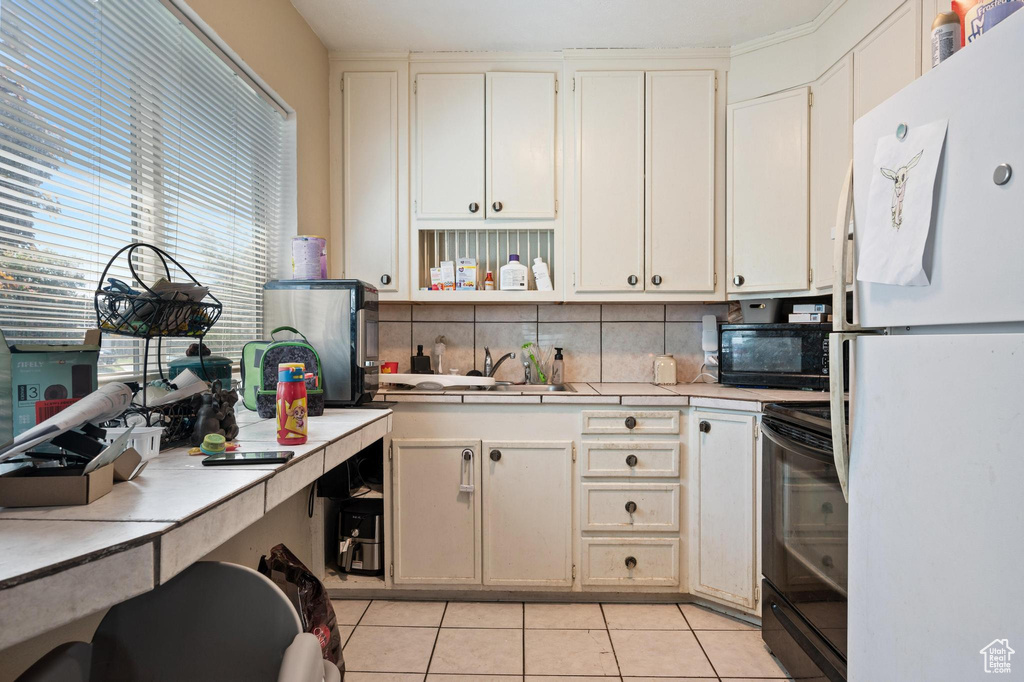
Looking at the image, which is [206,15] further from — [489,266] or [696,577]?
[696,577]

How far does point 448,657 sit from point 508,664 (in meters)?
0.21

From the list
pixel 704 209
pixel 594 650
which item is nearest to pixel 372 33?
pixel 704 209

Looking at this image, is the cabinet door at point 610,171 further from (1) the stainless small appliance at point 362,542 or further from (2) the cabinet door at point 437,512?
(1) the stainless small appliance at point 362,542

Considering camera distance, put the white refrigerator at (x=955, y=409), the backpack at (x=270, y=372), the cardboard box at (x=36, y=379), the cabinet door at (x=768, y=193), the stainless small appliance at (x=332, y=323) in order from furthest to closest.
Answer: the cabinet door at (x=768, y=193)
the stainless small appliance at (x=332, y=323)
the backpack at (x=270, y=372)
the cardboard box at (x=36, y=379)
the white refrigerator at (x=955, y=409)

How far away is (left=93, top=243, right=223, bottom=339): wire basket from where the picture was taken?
1273 millimetres

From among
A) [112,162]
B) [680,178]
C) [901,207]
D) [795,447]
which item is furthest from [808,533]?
[112,162]

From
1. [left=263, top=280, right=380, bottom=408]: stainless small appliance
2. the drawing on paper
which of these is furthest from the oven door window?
[left=263, top=280, right=380, bottom=408]: stainless small appliance

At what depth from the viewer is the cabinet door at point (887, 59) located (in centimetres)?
189

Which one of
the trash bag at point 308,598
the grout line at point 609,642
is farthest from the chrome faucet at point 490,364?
the trash bag at point 308,598

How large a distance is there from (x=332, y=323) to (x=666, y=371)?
1.59 meters

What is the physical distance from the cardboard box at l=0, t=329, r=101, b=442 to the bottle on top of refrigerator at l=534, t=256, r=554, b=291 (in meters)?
1.94

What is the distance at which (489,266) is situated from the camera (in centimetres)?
295

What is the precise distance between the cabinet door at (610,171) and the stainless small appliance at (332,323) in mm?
1089

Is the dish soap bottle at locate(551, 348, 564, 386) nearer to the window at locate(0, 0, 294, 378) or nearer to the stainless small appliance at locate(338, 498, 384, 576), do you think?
the stainless small appliance at locate(338, 498, 384, 576)
